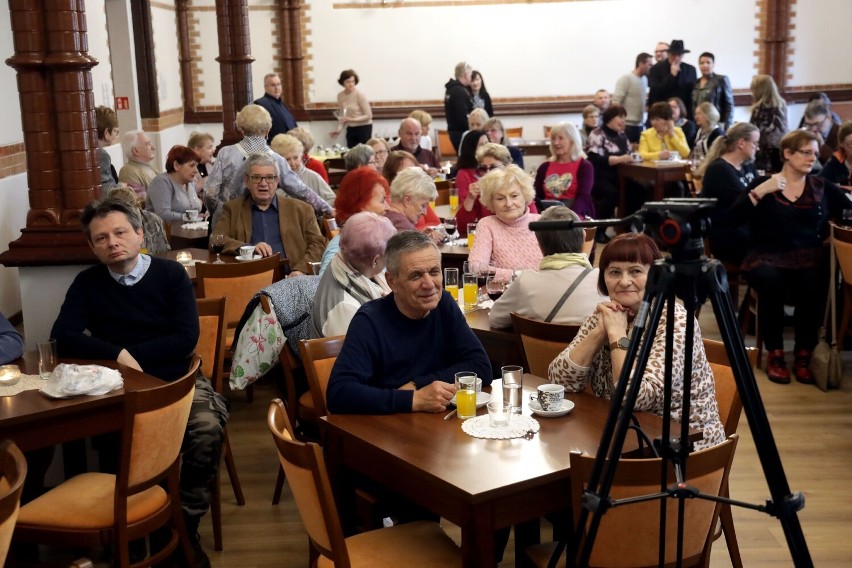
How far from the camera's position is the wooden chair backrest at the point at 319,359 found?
3.41 m

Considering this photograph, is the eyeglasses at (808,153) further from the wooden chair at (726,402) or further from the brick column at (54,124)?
the brick column at (54,124)

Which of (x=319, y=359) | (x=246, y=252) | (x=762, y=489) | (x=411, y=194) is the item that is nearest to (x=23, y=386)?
(x=319, y=359)

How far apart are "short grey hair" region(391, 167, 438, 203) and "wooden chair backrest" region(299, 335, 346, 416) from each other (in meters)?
2.02

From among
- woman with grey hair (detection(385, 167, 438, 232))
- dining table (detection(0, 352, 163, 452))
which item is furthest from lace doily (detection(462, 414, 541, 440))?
woman with grey hair (detection(385, 167, 438, 232))

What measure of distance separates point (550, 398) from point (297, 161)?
4692 mm

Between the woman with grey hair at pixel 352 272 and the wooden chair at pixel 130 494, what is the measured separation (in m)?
0.66

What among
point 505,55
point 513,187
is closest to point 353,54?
point 505,55

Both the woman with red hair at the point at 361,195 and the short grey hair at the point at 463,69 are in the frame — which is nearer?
the woman with red hair at the point at 361,195

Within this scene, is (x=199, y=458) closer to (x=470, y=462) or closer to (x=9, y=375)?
(x=9, y=375)

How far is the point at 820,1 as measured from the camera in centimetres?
1399

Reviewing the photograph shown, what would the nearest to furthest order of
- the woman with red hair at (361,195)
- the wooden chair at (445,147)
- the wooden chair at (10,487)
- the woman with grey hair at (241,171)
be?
the wooden chair at (10,487), the woman with red hair at (361,195), the woman with grey hair at (241,171), the wooden chair at (445,147)

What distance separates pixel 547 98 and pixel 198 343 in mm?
10925

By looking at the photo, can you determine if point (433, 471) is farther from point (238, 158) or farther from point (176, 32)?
point (176, 32)

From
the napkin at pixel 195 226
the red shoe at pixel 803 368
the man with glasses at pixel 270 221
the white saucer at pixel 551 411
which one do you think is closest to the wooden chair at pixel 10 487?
the white saucer at pixel 551 411
